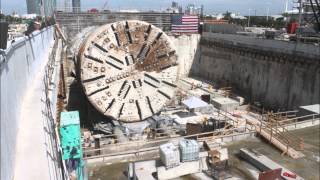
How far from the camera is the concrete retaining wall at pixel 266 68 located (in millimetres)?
28078

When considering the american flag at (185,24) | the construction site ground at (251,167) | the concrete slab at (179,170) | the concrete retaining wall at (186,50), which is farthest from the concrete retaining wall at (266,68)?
the concrete slab at (179,170)

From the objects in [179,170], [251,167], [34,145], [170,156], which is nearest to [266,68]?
[251,167]

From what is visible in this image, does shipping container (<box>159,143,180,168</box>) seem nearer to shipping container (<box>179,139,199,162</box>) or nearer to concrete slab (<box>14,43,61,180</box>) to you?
shipping container (<box>179,139,199,162</box>)

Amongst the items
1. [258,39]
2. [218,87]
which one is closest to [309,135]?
[258,39]

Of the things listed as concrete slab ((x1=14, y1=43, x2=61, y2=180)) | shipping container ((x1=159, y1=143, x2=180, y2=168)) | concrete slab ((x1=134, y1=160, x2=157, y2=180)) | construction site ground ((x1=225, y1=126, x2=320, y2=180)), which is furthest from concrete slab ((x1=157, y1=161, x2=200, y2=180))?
concrete slab ((x1=14, y1=43, x2=61, y2=180))

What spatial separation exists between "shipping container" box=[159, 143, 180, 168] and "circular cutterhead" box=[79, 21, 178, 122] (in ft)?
27.0

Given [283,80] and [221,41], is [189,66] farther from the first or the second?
[283,80]

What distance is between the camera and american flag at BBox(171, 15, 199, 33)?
44.3 metres

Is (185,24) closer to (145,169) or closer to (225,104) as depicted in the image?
(225,104)

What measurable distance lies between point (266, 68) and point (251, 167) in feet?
66.2

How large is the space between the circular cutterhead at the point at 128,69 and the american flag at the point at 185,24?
2334 centimetres

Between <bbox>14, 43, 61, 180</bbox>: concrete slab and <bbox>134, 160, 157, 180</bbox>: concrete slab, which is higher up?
<bbox>14, 43, 61, 180</bbox>: concrete slab

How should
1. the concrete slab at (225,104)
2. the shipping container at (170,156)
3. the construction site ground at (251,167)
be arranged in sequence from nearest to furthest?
the shipping container at (170,156) → the construction site ground at (251,167) → the concrete slab at (225,104)

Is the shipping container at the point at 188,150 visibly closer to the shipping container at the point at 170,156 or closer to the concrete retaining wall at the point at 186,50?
the shipping container at the point at 170,156
